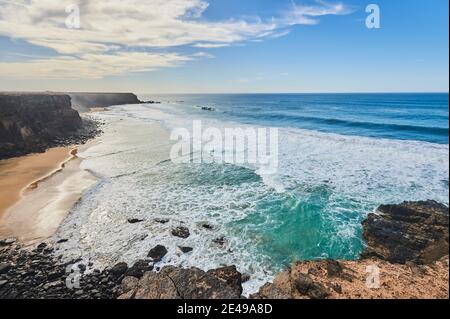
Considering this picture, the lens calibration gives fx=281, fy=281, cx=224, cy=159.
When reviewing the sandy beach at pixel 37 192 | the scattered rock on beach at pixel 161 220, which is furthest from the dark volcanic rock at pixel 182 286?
the sandy beach at pixel 37 192

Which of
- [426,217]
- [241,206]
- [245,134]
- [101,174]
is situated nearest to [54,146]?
[101,174]

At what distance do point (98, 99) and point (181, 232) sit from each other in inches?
4627

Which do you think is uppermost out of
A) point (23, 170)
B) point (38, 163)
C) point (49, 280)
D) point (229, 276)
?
point (38, 163)

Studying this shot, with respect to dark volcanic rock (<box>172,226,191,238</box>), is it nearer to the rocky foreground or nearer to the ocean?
the ocean

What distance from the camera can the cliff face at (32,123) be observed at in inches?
1100

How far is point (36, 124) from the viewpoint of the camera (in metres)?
33.2

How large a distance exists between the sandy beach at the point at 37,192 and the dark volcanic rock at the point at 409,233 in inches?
572

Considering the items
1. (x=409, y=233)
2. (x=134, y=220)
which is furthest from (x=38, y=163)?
(x=409, y=233)

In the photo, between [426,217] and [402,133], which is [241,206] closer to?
[426,217]

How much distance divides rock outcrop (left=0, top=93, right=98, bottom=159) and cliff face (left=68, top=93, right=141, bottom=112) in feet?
190

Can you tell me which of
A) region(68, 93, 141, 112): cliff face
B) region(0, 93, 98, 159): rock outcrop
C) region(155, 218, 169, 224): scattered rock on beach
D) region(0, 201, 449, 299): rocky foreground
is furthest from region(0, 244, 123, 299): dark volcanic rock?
region(68, 93, 141, 112): cliff face

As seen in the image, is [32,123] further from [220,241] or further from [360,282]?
[360,282]

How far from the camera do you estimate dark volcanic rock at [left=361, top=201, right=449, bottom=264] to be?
34.7 ft
